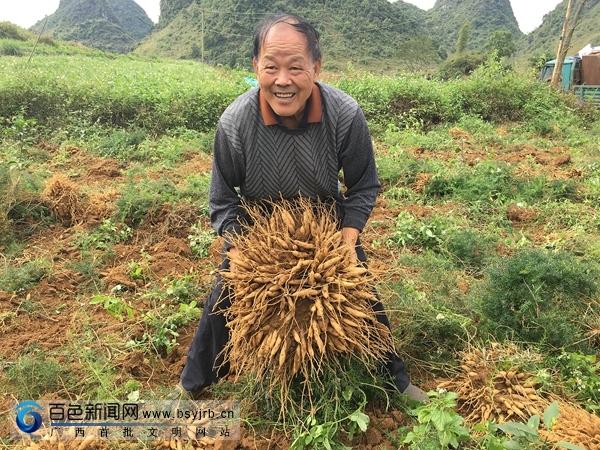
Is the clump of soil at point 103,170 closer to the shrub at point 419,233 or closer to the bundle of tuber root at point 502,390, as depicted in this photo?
the shrub at point 419,233

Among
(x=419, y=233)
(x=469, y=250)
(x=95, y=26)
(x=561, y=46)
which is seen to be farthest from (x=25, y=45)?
(x=95, y=26)

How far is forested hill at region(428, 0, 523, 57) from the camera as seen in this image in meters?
50.4

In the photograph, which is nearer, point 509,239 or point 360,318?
point 360,318

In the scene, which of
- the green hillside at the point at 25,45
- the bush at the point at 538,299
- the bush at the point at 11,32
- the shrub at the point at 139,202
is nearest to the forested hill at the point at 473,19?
the green hillside at the point at 25,45

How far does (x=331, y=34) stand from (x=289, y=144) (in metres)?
40.6

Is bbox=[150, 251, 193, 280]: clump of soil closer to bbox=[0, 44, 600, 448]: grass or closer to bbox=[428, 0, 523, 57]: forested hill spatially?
bbox=[0, 44, 600, 448]: grass

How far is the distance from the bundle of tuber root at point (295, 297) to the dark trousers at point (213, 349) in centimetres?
20

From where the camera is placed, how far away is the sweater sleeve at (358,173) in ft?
6.82

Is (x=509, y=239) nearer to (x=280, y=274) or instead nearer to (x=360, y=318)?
(x=360, y=318)

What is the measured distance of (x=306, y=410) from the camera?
2.05 metres

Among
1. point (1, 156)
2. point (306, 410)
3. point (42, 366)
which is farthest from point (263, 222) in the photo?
point (1, 156)

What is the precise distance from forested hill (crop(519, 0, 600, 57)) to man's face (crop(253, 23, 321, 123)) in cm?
3417

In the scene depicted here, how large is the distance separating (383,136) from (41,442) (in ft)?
24.2

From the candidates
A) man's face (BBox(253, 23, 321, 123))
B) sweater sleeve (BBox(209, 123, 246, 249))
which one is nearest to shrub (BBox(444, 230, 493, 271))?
sweater sleeve (BBox(209, 123, 246, 249))
